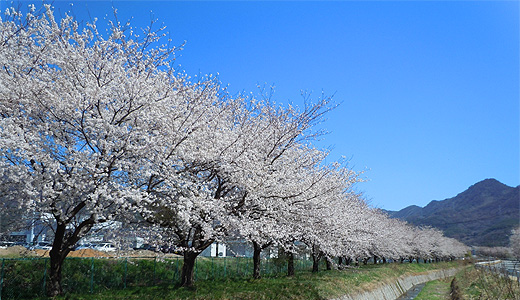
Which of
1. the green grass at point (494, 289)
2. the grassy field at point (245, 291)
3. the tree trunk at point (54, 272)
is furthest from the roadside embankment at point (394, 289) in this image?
the tree trunk at point (54, 272)

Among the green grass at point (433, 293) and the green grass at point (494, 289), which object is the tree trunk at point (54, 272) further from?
the green grass at point (433, 293)

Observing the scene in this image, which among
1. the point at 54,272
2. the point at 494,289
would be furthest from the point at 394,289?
the point at 54,272

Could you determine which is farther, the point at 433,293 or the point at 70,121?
the point at 433,293

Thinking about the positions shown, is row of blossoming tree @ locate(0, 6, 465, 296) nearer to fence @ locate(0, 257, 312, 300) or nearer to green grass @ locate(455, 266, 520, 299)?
fence @ locate(0, 257, 312, 300)

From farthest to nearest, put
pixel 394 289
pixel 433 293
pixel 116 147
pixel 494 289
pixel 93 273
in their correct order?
pixel 433 293 < pixel 394 289 < pixel 494 289 < pixel 93 273 < pixel 116 147

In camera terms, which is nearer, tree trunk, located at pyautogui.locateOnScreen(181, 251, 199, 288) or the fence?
the fence

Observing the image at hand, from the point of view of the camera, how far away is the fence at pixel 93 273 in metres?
14.2

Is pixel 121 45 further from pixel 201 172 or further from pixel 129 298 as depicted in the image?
pixel 129 298

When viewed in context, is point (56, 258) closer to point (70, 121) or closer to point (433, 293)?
point (70, 121)

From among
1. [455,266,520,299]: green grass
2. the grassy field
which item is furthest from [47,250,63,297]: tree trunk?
[455,266,520,299]: green grass

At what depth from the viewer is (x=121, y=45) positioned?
12.5 meters

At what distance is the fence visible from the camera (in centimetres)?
1422

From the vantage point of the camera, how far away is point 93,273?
17531 millimetres

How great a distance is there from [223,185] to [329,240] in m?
8.48
